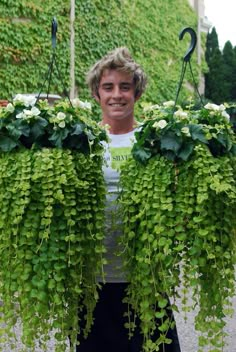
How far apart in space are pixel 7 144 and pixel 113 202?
429mm

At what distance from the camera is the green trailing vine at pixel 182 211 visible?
69.8 inches

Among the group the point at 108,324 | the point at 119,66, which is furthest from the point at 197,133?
the point at 108,324

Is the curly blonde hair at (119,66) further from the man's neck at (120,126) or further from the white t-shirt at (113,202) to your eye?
the white t-shirt at (113,202)

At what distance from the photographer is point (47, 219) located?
1745 mm

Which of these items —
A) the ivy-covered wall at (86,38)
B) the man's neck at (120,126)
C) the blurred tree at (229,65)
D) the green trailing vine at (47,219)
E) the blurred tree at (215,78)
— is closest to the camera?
the green trailing vine at (47,219)

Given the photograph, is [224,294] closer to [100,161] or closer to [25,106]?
[100,161]

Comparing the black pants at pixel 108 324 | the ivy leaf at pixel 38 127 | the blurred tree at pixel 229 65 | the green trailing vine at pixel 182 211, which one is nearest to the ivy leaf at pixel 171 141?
the green trailing vine at pixel 182 211

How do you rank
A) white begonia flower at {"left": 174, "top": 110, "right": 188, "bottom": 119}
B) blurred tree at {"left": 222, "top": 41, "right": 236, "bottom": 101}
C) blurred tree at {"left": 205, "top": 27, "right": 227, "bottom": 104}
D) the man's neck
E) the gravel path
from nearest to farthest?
1. white begonia flower at {"left": 174, "top": 110, "right": 188, "bottom": 119}
2. the man's neck
3. the gravel path
4. blurred tree at {"left": 205, "top": 27, "right": 227, "bottom": 104}
5. blurred tree at {"left": 222, "top": 41, "right": 236, "bottom": 101}

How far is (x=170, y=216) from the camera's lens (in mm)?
1773

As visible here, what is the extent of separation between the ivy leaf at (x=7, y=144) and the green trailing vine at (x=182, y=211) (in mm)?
387

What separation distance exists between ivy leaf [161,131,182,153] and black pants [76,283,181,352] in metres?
0.72

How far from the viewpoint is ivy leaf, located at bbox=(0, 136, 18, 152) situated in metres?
1.83

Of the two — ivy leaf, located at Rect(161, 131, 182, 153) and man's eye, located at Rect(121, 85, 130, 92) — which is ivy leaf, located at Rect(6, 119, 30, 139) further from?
man's eye, located at Rect(121, 85, 130, 92)

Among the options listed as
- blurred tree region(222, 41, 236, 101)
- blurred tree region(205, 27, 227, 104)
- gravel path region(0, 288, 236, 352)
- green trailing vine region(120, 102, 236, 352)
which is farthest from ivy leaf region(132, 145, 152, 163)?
blurred tree region(222, 41, 236, 101)
